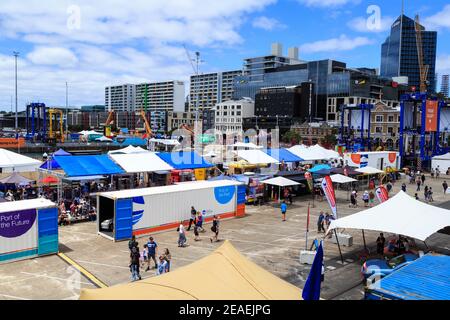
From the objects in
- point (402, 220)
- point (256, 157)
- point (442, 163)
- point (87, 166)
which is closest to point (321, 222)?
point (402, 220)

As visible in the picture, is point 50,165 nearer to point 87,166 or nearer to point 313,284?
point 87,166

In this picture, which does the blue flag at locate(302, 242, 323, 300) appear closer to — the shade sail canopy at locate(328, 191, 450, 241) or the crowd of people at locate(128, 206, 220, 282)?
the crowd of people at locate(128, 206, 220, 282)

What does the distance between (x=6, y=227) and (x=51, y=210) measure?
6.09 feet

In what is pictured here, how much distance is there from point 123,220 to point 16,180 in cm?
1290

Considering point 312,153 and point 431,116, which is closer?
point 312,153

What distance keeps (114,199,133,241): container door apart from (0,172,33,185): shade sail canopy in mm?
12593

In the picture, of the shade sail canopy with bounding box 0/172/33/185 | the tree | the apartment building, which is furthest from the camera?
the apartment building

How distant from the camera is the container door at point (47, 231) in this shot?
17.4 meters

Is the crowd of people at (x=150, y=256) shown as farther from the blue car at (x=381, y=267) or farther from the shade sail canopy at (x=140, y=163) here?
the shade sail canopy at (x=140, y=163)

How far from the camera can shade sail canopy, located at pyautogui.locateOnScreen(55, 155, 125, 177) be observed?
2644 cm

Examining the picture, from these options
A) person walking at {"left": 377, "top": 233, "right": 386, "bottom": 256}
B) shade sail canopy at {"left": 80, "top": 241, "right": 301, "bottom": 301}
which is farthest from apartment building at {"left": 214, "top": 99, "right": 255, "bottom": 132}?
shade sail canopy at {"left": 80, "top": 241, "right": 301, "bottom": 301}

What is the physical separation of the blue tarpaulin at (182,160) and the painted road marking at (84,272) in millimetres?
15360

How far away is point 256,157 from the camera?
39844 millimetres
